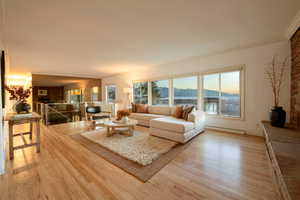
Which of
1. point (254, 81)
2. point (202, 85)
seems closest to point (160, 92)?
point (202, 85)

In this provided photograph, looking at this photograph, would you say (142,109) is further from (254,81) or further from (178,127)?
(254,81)

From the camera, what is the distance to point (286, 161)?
1.31 meters

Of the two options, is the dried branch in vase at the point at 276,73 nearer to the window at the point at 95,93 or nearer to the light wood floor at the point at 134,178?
the light wood floor at the point at 134,178

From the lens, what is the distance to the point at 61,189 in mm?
1559

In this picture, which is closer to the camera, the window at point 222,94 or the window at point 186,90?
the window at point 222,94

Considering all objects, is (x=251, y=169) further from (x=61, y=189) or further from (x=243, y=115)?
(x=61, y=189)

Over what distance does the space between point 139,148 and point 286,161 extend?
2.18m

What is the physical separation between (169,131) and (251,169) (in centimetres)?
164

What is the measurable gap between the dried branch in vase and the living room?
25 mm

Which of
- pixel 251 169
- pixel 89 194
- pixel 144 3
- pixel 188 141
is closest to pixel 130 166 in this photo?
pixel 89 194

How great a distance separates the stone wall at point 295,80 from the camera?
2.51 metres

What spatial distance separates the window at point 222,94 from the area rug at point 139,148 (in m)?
1.90

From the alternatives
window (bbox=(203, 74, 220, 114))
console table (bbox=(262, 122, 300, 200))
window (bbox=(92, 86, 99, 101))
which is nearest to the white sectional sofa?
window (bbox=(203, 74, 220, 114))

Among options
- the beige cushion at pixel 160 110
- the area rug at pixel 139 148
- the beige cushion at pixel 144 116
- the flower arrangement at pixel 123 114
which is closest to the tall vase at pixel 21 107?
the area rug at pixel 139 148
